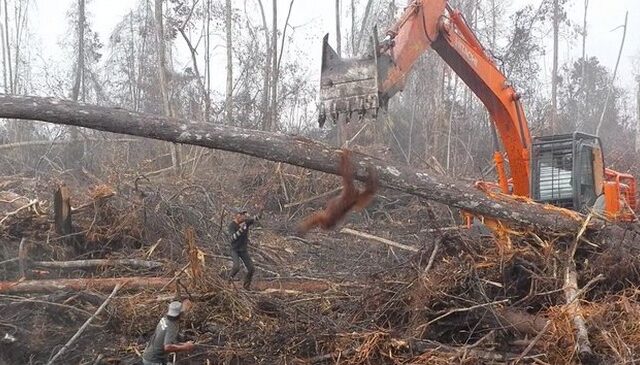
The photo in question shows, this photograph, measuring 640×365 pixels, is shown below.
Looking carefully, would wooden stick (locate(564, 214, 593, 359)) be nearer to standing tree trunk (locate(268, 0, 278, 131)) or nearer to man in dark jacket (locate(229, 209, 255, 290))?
man in dark jacket (locate(229, 209, 255, 290))

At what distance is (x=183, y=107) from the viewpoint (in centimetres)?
2367

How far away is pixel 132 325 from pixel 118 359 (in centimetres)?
54

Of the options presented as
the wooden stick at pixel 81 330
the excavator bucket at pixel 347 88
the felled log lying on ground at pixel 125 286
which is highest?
the excavator bucket at pixel 347 88

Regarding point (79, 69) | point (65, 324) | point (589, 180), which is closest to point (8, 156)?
point (79, 69)

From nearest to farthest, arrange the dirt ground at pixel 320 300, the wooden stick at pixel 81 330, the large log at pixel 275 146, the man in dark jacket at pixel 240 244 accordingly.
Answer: the large log at pixel 275 146, the dirt ground at pixel 320 300, the wooden stick at pixel 81 330, the man in dark jacket at pixel 240 244

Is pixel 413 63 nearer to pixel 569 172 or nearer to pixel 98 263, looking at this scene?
pixel 569 172

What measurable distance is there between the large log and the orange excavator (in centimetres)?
43

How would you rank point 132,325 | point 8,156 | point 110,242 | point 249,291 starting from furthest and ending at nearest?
point 8,156 → point 110,242 → point 249,291 → point 132,325

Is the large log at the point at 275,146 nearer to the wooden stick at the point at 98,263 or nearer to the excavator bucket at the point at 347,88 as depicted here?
the excavator bucket at the point at 347,88

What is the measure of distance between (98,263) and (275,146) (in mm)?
3856

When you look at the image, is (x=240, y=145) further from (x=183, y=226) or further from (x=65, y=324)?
(x=183, y=226)

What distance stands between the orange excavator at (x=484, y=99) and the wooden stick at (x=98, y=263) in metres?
3.65

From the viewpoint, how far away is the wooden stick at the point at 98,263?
27.2 feet

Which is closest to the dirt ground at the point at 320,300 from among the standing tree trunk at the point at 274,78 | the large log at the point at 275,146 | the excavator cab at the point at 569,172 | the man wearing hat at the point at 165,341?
the large log at the point at 275,146
